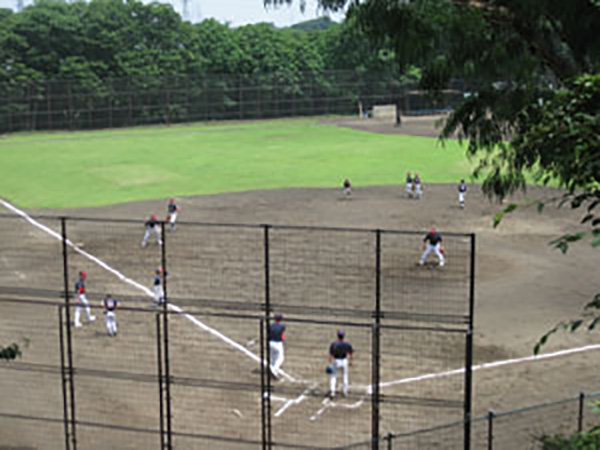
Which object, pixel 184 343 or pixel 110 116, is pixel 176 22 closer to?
pixel 110 116

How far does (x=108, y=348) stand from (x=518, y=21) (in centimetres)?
1288

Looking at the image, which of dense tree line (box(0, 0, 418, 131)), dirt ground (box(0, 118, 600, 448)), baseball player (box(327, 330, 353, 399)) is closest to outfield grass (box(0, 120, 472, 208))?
dense tree line (box(0, 0, 418, 131))

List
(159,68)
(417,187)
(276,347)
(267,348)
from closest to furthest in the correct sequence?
(267,348)
(276,347)
(417,187)
(159,68)

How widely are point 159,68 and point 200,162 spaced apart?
37.1 meters

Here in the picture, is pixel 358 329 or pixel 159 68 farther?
pixel 159 68

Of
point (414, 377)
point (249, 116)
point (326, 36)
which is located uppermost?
point (326, 36)

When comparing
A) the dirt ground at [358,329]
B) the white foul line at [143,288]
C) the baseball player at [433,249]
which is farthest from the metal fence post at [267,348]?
the baseball player at [433,249]

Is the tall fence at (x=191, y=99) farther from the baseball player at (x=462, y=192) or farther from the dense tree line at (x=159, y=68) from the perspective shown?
the baseball player at (x=462, y=192)

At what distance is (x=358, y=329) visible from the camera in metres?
22.3

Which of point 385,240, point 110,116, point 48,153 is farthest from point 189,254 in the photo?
point 110,116

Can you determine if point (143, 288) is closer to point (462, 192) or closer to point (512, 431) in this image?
point (512, 431)

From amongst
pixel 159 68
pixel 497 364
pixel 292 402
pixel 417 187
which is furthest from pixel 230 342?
pixel 159 68

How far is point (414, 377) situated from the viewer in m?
19.0

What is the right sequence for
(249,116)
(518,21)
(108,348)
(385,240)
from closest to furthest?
1. (518,21)
2. (108,348)
3. (385,240)
4. (249,116)
